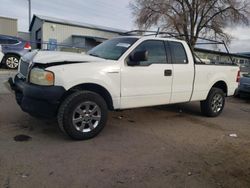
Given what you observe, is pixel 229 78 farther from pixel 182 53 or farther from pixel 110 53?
pixel 110 53

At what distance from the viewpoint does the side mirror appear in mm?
4945

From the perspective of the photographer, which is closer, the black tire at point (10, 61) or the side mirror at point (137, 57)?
the side mirror at point (137, 57)

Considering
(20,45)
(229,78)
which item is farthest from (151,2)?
(229,78)

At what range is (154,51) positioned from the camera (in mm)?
5617

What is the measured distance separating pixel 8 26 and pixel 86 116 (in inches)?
1111

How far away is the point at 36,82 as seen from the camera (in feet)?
14.7

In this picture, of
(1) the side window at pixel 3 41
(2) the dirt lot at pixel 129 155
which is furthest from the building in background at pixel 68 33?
(2) the dirt lot at pixel 129 155

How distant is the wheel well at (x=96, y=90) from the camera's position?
15.2ft

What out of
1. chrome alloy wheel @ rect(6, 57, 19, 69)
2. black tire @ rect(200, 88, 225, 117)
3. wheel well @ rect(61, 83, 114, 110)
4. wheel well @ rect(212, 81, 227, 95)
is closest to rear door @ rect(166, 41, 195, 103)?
black tire @ rect(200, 88, 225, 117)

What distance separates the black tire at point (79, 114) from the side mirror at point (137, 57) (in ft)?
2.99

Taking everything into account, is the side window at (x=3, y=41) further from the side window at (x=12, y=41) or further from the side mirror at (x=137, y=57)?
the side mirror at (x=137, y=57)

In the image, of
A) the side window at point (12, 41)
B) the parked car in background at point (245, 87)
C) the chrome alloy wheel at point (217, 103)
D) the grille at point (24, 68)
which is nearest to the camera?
the grille at point (24, 68)

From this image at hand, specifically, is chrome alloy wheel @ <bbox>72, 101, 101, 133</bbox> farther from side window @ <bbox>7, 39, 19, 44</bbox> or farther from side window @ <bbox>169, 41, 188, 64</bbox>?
side window @ <bbox>7, 39, 19, 44</bbox>

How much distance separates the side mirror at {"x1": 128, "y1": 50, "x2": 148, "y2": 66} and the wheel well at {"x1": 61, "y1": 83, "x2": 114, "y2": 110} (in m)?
0.71
